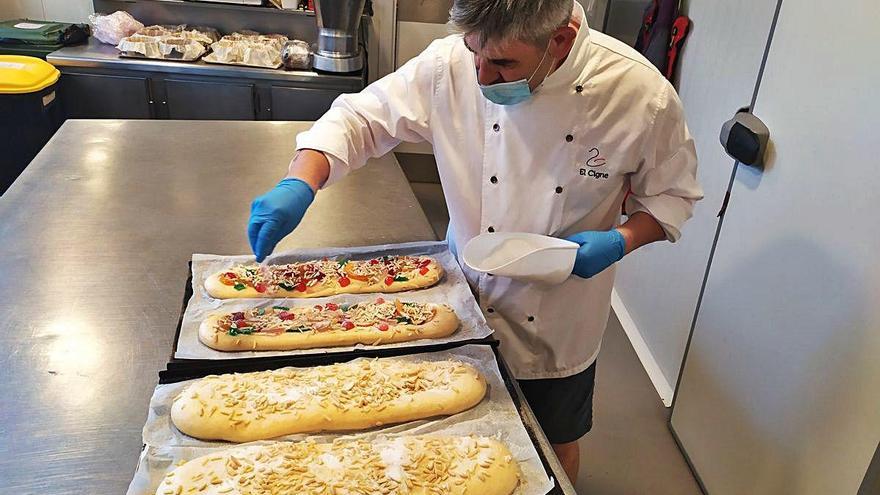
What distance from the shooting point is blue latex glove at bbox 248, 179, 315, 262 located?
125 cm

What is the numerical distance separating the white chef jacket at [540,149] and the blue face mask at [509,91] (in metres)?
0.07

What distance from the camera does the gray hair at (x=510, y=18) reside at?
1.13 metres

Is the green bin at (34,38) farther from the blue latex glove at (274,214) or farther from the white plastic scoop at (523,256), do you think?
the white plastic scoop at (523,256)

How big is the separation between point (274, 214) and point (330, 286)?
0.32m

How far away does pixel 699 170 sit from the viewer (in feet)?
7.73

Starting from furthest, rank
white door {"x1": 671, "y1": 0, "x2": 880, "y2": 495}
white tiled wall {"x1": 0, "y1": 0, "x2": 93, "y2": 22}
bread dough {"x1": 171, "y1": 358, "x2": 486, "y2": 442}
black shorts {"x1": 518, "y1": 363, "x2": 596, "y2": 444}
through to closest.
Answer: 1. white tiled wall {"x1": 0, "y1": 0, "x2": 93, "y2": 22}
2. black shorts {"x1": 518, "y1": 363, "x2": 596, "y2": 444}
3. white door {"x1": 671, "y1": 0, "x2": 880, "y2": 495}
4. bread dough {"x1": 171, "y1": 358, "x2": 486, "y2": 442}

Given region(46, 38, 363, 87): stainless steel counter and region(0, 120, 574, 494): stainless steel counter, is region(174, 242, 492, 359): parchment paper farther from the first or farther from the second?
region(46, 38, 363, 87): stainless steel counter

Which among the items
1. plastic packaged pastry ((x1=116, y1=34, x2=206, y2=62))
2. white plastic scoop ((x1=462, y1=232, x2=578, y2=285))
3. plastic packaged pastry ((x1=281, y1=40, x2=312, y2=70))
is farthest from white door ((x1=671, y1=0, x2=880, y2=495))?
plastic packaged pastry ((x1=116, y1=34, x2=206, y2=62))

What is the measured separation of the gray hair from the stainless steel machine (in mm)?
2288

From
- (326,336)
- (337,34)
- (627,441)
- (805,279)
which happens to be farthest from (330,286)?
(337,34)

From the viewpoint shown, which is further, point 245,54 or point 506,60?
point 245,54

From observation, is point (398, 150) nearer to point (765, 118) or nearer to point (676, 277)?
point (676, 277)

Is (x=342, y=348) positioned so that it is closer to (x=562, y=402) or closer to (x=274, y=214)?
(x=274, y=214)

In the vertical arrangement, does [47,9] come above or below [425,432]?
above
